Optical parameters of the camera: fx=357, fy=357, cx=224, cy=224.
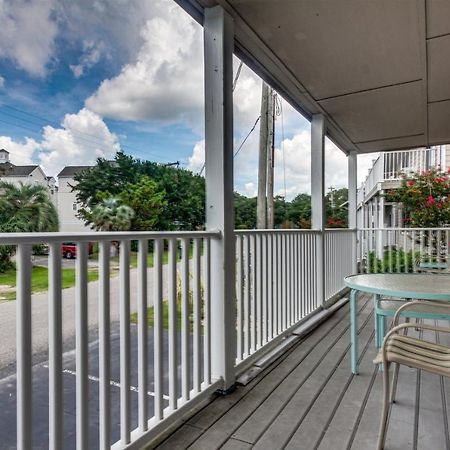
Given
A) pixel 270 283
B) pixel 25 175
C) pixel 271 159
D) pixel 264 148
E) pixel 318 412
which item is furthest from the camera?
pixel 271 159

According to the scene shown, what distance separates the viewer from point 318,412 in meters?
1.94

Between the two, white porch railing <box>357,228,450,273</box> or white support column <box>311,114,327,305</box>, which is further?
white porch railing <box>357,228,450,273</box>

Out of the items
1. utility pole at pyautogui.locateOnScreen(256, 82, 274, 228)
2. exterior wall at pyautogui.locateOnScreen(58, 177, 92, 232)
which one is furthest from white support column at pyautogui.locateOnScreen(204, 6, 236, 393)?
utility pole at pyautogui.locateOnScreen(256, 82, 274, 228)

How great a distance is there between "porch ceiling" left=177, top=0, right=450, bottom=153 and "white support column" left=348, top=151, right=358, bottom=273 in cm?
163

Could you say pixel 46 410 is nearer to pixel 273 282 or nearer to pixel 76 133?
pixel 76 133

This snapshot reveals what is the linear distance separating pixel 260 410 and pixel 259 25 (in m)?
2.28

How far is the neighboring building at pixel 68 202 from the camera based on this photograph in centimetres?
117

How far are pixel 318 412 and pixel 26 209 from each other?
177 cm

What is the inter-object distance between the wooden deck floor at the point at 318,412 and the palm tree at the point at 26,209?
1171mm

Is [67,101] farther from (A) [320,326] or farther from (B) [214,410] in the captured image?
(A) [320,326]

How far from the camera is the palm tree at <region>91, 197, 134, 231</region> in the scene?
138cm

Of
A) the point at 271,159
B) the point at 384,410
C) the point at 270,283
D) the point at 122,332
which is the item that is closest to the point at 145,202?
the point at 122,332

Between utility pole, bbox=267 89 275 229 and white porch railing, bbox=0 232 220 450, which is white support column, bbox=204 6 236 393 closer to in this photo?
white porch railing, bbox=0 232 220 450

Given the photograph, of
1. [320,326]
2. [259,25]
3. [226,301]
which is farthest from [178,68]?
[320,326]
